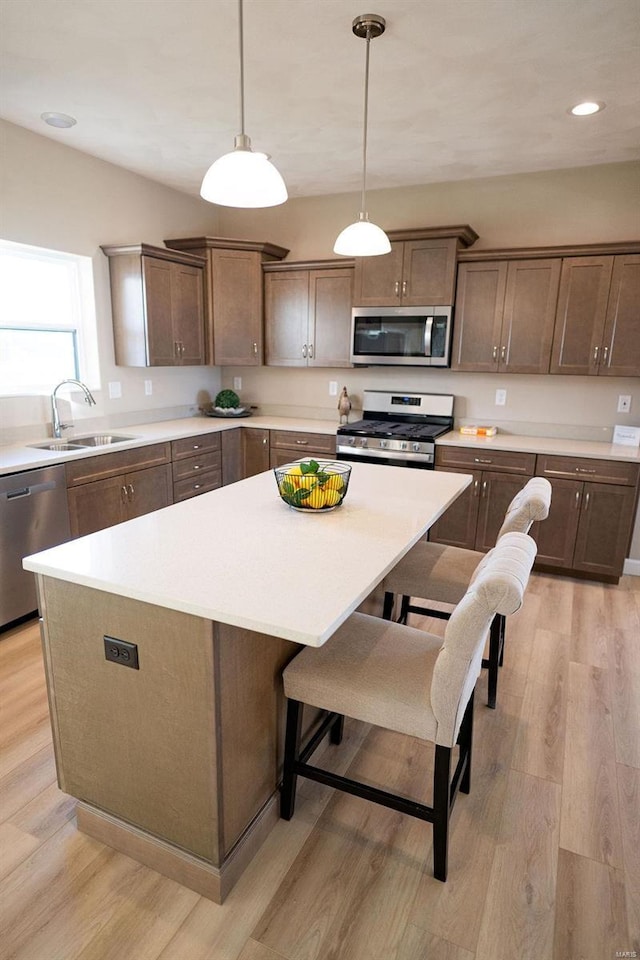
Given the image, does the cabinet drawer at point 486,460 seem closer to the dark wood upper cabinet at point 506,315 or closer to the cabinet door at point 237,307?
the dark wood upper cabinet at point 506,315

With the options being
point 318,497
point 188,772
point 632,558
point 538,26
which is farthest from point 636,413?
point 188,772

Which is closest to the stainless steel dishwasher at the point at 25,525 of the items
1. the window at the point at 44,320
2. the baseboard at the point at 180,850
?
the window at the point at 44,320

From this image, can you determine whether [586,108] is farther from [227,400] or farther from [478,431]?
[227,400]

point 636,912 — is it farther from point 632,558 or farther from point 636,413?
point 636,413

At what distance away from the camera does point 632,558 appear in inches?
146

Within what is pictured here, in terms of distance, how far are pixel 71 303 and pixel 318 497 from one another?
109 inches

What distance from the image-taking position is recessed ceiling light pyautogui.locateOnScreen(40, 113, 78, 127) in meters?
2.89

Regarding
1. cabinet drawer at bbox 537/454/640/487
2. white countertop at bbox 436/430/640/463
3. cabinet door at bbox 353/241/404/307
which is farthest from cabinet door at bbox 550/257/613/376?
cabinet door at bbox 353/241/404/307

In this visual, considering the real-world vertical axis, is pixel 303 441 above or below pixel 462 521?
above

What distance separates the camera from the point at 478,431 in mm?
3988

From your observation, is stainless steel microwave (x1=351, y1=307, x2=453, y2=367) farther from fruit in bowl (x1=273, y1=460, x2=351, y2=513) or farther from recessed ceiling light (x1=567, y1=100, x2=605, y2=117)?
fruit in bowl (x1=273, y1=460, x2=351, y2=513)

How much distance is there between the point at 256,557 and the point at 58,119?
2.91m

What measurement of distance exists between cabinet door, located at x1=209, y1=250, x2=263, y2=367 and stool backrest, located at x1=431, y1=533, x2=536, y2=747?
3.43 metres

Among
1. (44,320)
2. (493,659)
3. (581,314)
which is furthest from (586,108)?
(44,320)
